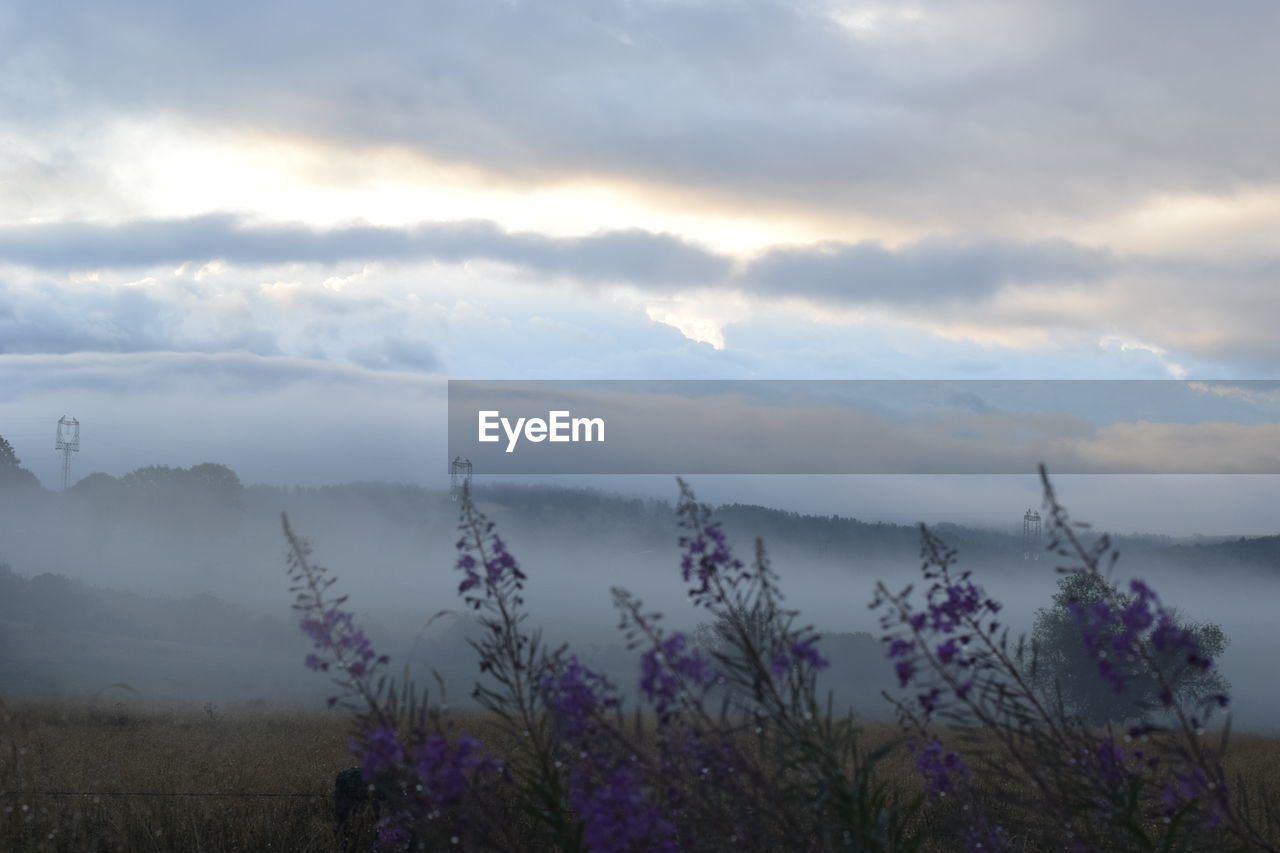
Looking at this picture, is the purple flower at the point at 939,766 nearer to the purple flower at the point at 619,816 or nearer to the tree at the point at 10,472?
the purple flower at the point at 619,816

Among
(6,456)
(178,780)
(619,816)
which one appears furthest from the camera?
(6,456)

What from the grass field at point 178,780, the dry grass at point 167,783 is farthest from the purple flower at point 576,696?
A: the dry grass at point 167,783

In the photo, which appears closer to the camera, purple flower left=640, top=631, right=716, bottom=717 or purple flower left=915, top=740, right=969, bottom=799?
purple flower left=640, top=631, right=716, bottom=717

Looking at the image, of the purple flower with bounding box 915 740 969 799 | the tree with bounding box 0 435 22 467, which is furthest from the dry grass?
the tree with bounding box 0 435 22 467

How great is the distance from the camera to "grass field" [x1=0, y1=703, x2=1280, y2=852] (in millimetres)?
9484

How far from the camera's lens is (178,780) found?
1517 cm

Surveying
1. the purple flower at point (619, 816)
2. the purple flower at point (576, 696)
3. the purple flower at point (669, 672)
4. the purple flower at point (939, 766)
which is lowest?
the purple flower at point (939, 766)

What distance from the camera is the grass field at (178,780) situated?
31.1 ft

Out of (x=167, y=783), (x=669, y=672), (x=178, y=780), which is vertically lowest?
(x=178, y=780)

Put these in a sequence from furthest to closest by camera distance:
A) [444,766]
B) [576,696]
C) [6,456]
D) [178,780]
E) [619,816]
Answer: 1. [6,456]
2. [178,780]
3. [576,696]
4. [444,766]
5. [619,816]

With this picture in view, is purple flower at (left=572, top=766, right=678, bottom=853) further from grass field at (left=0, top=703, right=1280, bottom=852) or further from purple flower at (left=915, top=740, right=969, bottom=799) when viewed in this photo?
grass field at (left=0, top=703, right=1280, bottom=852)

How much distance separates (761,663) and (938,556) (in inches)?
39.5

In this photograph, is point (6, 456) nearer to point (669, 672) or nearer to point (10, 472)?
point (10, 472)

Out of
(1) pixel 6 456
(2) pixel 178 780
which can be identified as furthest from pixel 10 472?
(2) pixel 178 780
